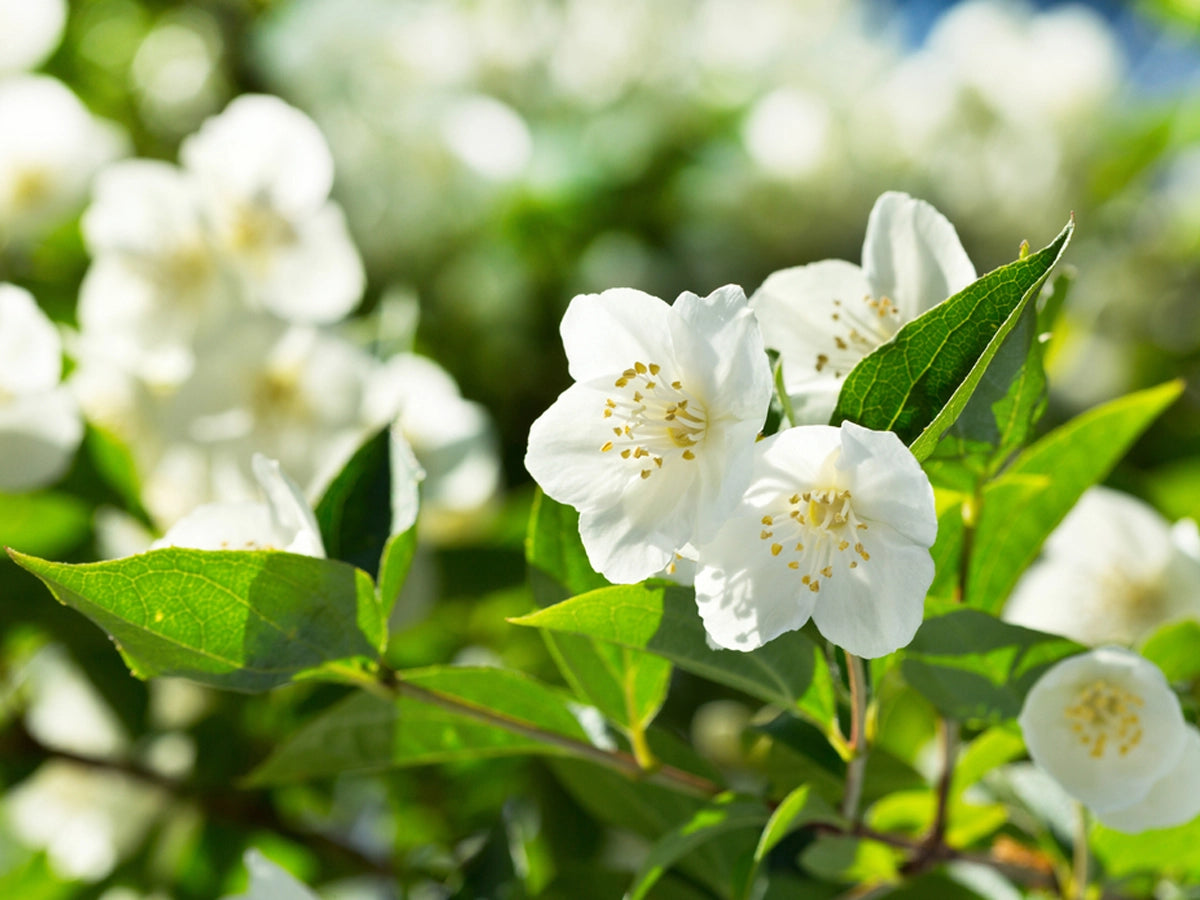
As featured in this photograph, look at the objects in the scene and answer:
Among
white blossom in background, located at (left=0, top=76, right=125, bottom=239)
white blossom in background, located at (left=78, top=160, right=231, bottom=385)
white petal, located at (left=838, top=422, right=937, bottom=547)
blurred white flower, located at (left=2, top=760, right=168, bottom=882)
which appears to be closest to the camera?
white petal, located at (left=838, top=422, right=937, bottom=547)

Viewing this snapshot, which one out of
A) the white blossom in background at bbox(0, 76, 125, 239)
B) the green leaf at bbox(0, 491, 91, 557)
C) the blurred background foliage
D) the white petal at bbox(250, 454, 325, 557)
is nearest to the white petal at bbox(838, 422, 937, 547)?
the white petal at bbox(250, 454, 325, 557)

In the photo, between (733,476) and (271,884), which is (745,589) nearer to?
(733,476)

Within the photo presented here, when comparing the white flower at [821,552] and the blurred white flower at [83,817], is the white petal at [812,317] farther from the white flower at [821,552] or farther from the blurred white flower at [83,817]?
the blurred white flower at [83,817]

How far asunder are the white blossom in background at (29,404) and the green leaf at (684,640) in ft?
2.43

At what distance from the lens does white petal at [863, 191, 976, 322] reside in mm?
710

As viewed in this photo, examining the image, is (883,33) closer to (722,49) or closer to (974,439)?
(722,49)

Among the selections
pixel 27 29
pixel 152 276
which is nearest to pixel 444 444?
pixel 152 276

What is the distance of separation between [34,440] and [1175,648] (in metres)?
1.08

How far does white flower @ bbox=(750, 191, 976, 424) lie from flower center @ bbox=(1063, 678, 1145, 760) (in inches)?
9.9

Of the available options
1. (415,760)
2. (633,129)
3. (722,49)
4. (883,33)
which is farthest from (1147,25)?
(415,760)

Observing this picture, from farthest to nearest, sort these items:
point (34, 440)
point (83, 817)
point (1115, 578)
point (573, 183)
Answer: point (573, 183) → point (83, 817) → point (34, 440) → point (1115, 578)

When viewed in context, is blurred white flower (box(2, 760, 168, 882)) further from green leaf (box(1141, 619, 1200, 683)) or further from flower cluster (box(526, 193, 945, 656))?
green leaf (box(1141, 619, 1200, 683))

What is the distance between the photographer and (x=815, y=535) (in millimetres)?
655

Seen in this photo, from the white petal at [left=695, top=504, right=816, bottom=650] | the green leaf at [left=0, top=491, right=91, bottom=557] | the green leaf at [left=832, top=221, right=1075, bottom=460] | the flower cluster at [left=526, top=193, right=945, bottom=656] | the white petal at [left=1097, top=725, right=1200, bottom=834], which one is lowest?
the green leaf at [left=0, top=491, right=91, bottom=557]
